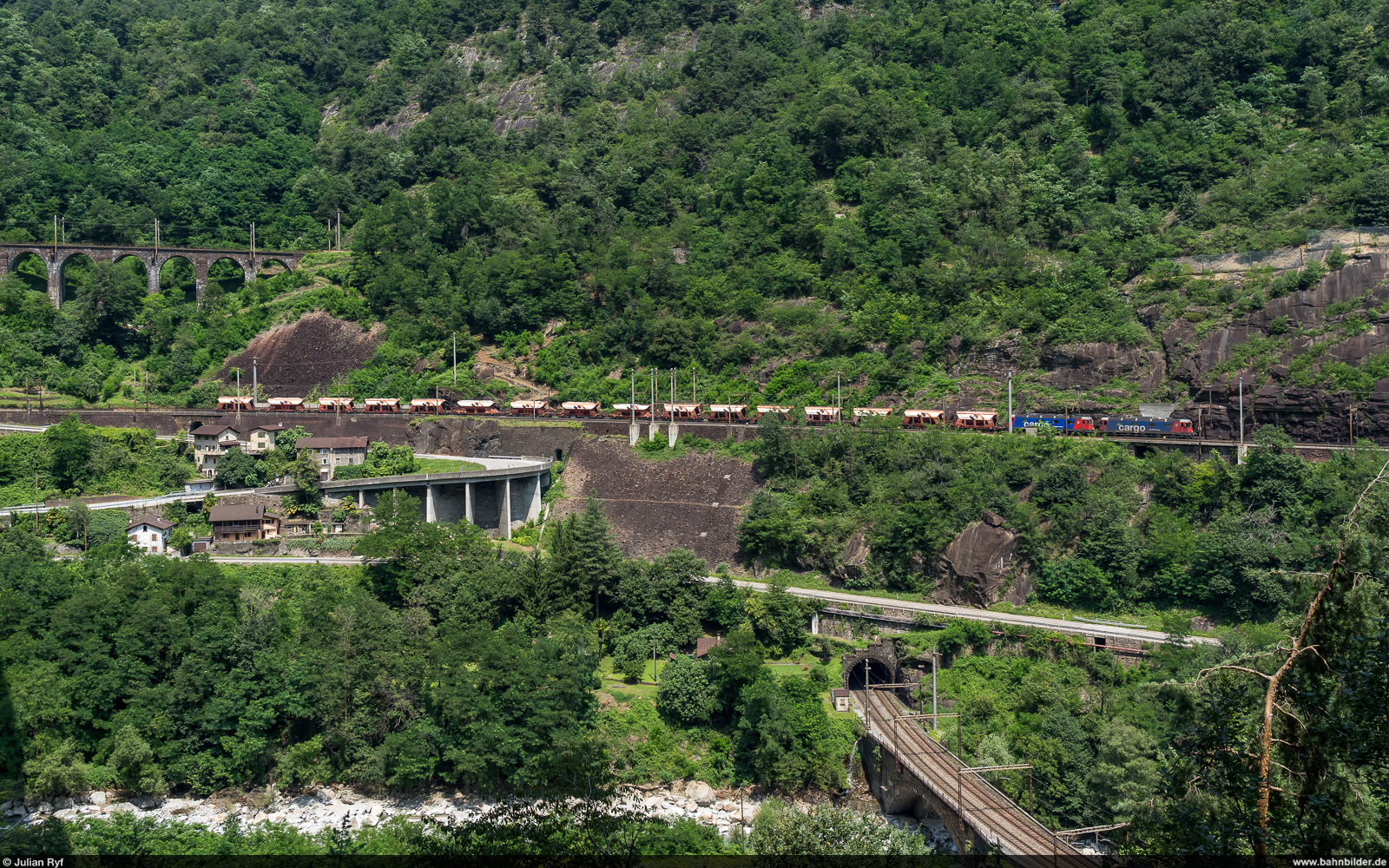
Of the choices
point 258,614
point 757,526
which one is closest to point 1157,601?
Result: point 757,526

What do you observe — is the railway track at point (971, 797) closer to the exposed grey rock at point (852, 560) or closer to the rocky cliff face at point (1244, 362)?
the exposed grey rock at point (852, 560)

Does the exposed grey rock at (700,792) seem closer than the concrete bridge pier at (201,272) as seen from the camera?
Yes

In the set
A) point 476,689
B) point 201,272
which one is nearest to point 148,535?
point 476,689

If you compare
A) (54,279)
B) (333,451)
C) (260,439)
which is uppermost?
(54,279)

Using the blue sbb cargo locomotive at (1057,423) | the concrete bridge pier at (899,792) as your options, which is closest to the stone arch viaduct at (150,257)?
the blue sbb cargo locomotive at (1057,423)

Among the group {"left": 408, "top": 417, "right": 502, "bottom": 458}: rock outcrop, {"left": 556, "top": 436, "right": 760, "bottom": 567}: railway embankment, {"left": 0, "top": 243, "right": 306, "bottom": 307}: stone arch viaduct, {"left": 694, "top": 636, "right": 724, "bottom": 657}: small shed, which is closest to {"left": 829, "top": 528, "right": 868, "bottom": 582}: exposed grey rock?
{"left": 556, "top": 436, "right": 760, "bottom": 567}: railway embankment

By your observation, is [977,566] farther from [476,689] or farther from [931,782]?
[476,689]

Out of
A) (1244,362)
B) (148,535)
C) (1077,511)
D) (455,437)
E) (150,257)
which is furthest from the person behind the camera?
(150,257)
